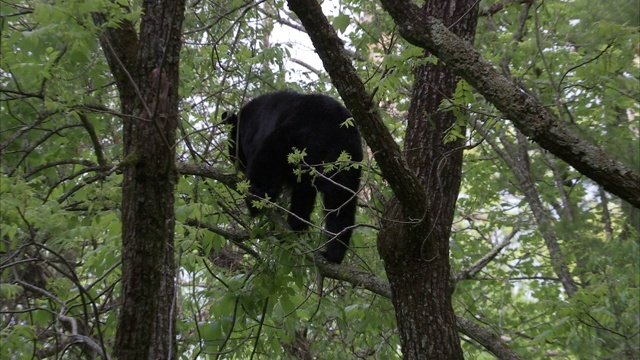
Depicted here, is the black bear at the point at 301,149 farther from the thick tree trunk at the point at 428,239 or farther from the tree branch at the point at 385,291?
the thick tree trunk at the point at 428,239

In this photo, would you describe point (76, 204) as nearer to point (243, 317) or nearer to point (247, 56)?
point (243, 317)

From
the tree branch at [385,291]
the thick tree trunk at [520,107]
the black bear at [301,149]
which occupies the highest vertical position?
the black bear at [301,149]

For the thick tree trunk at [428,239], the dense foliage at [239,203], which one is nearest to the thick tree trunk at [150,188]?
the dense foliage at [239,203]

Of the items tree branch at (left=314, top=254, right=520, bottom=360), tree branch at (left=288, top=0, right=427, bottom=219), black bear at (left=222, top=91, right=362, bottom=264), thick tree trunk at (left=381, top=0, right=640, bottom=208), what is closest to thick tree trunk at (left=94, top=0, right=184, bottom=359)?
tree branch at (left=288, top=0, right=427, bottom=219)

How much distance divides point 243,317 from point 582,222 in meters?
4.80

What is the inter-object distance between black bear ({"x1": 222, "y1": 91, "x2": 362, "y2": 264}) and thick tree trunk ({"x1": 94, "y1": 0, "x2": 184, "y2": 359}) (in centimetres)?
194

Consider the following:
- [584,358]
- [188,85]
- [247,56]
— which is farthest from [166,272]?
[584,358]

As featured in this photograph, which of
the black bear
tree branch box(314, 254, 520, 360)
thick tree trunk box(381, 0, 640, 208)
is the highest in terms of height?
the black bear

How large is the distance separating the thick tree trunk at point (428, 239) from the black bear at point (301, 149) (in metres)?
1.06

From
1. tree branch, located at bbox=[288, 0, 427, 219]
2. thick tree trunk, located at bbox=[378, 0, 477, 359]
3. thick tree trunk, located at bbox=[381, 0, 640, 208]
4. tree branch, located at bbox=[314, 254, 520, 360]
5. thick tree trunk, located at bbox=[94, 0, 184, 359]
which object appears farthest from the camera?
tree branch, located at bbox=[314, 254, 520, 360]

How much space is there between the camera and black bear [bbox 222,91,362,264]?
504 cm

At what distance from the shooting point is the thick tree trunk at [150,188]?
8.81ft

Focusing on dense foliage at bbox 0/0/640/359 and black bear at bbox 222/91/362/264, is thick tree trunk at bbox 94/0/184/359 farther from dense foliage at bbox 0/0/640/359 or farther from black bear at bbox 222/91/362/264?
black bear at bbox 222/91/362/264

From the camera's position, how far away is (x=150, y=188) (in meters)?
2.75
